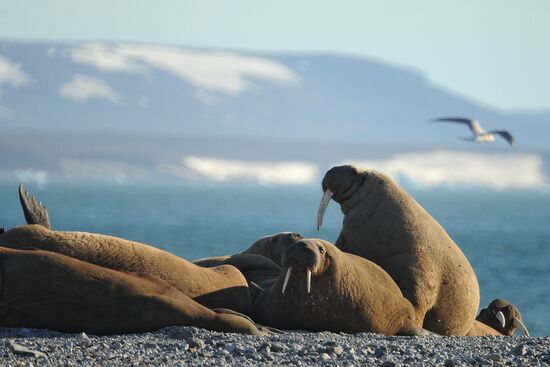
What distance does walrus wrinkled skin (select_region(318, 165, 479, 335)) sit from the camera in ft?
42.4

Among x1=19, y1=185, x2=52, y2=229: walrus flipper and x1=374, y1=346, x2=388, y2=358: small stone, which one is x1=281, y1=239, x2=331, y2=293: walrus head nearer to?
x1=374, y1=346, x2=388, y2=358: small stone

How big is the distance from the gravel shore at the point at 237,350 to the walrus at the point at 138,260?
2.83ft

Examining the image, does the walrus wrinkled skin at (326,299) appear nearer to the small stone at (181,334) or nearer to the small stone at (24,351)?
the small stone at (181,334)

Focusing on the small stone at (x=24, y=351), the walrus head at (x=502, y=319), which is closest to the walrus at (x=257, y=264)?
the walrus head at (x=502, y=319)

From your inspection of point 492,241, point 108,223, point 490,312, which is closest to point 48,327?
point 490,312

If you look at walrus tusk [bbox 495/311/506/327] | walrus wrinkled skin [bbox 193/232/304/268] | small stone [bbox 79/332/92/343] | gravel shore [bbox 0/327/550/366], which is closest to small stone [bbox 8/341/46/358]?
gravel shore [bbox 0/327/550/366]

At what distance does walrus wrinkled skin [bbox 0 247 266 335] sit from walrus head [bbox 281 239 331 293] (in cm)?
56

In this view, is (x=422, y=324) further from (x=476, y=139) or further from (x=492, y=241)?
(x=492, y=241)

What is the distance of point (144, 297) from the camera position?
1093 cm

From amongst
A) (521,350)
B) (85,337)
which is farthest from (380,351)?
(85,337)

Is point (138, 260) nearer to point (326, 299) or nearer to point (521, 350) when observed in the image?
point (326, 299)

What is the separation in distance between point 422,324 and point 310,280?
6.48 feet

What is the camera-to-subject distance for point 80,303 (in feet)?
35.6

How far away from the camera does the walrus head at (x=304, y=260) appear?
11125mm
